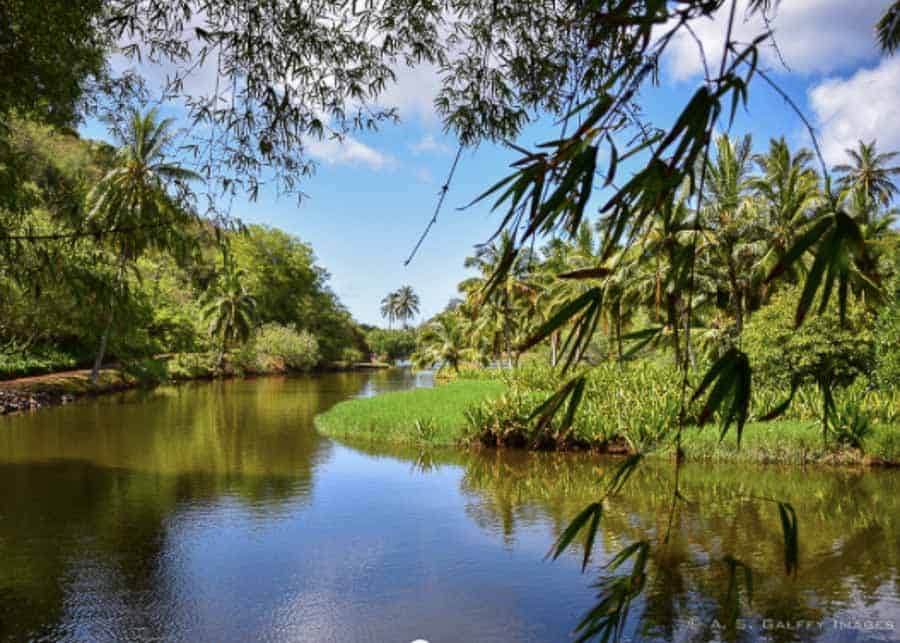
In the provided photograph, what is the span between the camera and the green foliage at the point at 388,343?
9481 centimetres

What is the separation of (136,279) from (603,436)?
96.8ft

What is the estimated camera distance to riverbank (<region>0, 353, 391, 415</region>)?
2518 centimetres

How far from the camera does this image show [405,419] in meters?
19.0

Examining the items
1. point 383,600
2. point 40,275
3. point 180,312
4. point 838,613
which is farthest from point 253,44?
point 180,312

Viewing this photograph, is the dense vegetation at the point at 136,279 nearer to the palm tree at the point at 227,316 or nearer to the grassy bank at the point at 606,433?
the palm tree at the point at 227,316

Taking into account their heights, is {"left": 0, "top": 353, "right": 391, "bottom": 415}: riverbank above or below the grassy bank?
above

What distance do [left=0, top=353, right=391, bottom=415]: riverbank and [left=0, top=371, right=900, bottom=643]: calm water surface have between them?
10429 mm

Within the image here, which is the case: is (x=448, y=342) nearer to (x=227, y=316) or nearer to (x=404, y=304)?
(x=227, y=316)

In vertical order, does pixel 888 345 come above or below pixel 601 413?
above

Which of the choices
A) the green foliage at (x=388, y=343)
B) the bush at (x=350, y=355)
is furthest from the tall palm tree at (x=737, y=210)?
the green foliage at (x=388, y=343)

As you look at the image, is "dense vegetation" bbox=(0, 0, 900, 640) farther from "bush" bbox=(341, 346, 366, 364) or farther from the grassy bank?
"bush" bbox=(341, 346, 366, 364)

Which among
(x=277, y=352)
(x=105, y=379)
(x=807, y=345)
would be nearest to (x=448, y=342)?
(x=277, y=352)

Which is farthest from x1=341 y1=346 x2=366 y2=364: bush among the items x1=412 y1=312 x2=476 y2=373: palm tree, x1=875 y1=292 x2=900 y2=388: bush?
x1=875 y1=292 x2=900 y2=388: bush

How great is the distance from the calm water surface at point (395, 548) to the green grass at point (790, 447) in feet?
2.07
